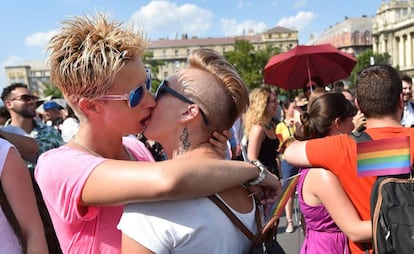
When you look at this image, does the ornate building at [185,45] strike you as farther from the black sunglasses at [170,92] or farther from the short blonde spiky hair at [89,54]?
the black sunglasses at [170,92]

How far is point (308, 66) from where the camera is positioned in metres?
5.88

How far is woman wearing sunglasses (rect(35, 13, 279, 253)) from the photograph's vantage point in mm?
1229

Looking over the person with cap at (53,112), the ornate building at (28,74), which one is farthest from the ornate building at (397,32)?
the ornate building at (28,74)

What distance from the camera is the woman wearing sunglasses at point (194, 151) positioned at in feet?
3.62

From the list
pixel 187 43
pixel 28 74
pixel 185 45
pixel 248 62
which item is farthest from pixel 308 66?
pixel 28 74

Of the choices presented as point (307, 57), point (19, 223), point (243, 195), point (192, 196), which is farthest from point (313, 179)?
point (307, 57)

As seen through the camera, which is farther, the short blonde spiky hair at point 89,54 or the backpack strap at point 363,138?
the backpack strap at point 363,138

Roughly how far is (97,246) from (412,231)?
1.22m

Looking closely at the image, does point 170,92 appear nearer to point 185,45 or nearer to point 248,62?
point 248,62

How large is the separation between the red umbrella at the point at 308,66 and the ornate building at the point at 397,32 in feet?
248

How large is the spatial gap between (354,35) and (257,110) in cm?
10344

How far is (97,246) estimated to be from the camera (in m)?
1.35

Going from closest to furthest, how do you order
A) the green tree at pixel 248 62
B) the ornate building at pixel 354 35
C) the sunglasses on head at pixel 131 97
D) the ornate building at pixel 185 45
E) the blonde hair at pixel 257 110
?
1. the sunglasses on head at pixel 131 97
2. the blonde hair at pixel 257 110
3. the green tree at pixel 248 62
4. the ornate building at pixel 354 35
5. the ornate building at pixel 185 45

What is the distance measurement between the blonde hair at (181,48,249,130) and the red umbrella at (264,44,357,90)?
4689mm
